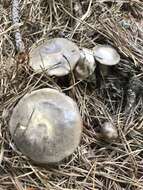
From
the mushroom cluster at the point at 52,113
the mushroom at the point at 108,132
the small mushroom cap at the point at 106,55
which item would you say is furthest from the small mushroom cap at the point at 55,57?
the mushroom at the point at 108,132

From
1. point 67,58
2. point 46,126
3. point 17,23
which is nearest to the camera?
point 46,126

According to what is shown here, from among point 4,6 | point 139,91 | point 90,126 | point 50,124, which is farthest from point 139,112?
point 4,6

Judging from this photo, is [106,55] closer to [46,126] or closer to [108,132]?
[108,132]

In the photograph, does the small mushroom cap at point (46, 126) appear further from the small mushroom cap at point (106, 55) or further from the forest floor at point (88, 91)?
the small mushroom cap at point (106, 55)

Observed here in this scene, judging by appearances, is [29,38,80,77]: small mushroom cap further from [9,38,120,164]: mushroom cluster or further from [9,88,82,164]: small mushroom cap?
[9,88,82,164]: small mushroom cap

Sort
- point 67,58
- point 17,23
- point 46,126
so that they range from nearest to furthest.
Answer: point 46,126 < point 67,58 < point 17,23

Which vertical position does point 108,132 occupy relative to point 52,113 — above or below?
below

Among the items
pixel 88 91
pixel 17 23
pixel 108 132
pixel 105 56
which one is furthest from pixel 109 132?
pixel 17 23
